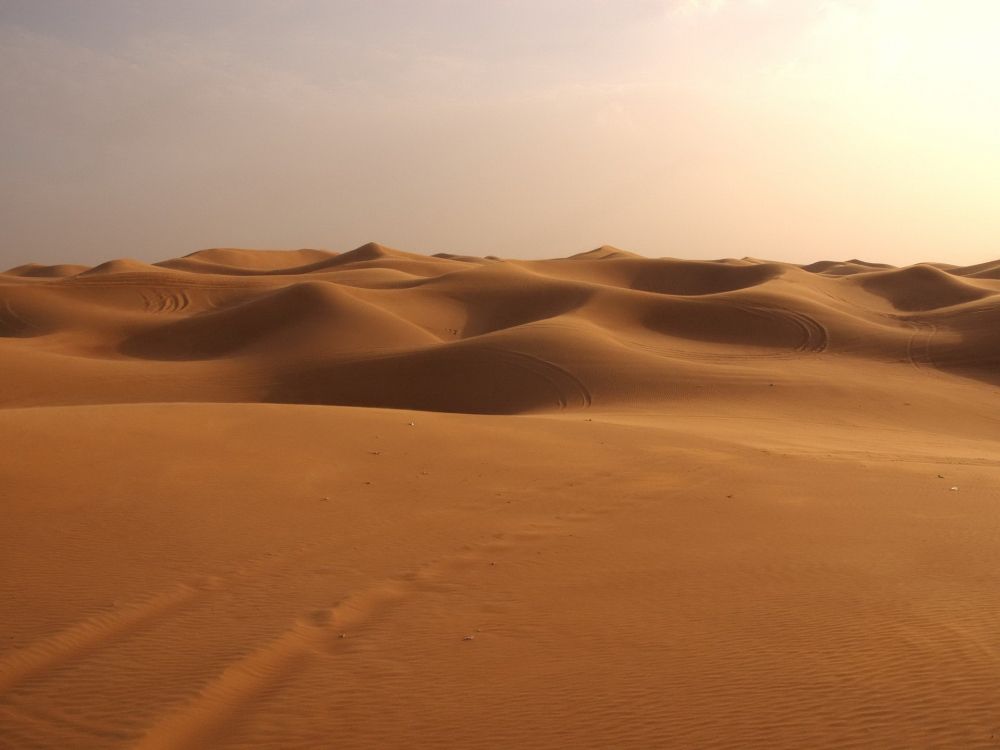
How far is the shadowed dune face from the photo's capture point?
21.9m

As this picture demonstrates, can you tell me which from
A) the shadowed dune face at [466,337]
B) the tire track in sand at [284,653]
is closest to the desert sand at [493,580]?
the tire track in sand at [284,653]

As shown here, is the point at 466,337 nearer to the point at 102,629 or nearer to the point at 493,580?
the point at 493,580

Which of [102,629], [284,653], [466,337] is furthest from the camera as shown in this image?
[466,337]

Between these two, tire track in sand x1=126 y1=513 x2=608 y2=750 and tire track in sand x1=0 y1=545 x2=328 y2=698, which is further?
tire track in sand x1=0 y1=545 x2=328 y2=698

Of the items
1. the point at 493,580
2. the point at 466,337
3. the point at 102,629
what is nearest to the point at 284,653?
the point at 102,629

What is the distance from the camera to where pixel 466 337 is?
32312 millimetres

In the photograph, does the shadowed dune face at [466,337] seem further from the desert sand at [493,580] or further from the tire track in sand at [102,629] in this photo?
the tire track in sand at [102,629]

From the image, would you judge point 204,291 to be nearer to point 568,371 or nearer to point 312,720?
point 568,371

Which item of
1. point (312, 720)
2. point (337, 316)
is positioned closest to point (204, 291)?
point (337, 316)

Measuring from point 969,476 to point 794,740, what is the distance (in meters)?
7.82

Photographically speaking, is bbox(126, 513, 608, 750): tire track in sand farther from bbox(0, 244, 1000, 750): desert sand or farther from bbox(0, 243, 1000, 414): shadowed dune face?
bbox(0, 243, 1000, 414): shadowed dune face

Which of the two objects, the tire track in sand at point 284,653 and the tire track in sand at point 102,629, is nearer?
the tire track in sand at point 284,653

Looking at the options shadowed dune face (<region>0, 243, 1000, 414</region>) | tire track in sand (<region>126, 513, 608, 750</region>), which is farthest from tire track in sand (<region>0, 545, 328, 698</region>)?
shadowed dune face (<region>0, 243, 1000, 414</region>)

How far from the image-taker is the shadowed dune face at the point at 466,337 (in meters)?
21.9
